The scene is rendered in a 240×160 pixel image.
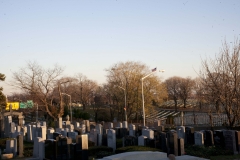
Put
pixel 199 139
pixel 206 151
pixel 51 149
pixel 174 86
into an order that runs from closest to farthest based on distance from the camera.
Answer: pixel 51 149 < pixel 206 151 < pixel 199 139 < pixel 174 86

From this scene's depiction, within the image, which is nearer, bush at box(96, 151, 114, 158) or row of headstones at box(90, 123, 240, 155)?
bush at box(96, 151, 114, 158)

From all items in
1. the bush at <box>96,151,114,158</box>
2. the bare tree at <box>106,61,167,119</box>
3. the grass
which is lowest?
the grass

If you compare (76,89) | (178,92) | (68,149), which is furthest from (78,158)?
(178,92)

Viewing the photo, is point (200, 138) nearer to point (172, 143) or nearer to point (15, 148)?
point (172, 143)

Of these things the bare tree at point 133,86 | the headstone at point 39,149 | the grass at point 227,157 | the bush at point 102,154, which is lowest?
the grass at point 227,157

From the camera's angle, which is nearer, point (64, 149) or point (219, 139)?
point (64, 149)

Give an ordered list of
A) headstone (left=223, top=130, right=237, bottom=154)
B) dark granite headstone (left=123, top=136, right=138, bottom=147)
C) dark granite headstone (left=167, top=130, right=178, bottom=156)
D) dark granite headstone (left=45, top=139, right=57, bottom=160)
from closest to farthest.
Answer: dark granite headstone (left=167, top=130, right=178, bottom=156), dark granite headstone (left=45, top=139, right=57, bottom=160), headstone (left=223, top=130, right=237, bottom=154), dark granite headstone (left=123, top=136, right=138, bottom=147)

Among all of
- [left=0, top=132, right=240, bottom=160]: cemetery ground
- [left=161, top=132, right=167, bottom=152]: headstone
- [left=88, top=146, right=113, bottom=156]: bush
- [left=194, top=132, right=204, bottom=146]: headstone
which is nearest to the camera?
[left=0, top=132, right=240, bottom=160]: cemetery ground

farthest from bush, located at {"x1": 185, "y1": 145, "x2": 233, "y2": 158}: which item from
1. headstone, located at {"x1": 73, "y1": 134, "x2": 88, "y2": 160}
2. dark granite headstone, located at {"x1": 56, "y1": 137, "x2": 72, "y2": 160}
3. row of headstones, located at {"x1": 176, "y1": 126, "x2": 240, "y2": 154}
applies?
dark granite headstone, located at {"x1": 56, "y1": 137, "x2": 72, "y2": 160}

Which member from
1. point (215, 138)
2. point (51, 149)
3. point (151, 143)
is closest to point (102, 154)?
point (51, 149)

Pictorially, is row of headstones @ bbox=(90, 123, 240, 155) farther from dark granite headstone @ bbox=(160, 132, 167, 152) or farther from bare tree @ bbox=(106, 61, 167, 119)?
bare tree @ bbox=(106, 61, 167, 119)

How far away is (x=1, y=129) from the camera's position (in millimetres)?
28609

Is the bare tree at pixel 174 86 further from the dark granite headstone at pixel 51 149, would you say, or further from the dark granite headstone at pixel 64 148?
the dark granite headstone at pixel 64 148

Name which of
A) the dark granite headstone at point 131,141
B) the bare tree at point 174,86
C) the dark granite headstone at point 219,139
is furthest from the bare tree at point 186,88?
the dark granite headstone at point 131,141
